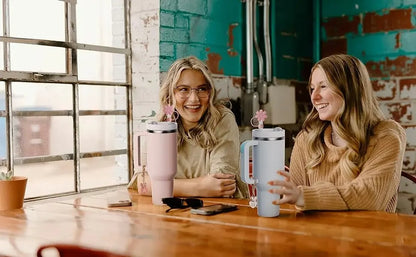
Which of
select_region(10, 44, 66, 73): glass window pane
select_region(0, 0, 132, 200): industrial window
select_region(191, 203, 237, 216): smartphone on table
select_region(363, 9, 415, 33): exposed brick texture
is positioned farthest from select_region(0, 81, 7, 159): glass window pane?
select_region(363, 9, 415, 33): exposed brick texture

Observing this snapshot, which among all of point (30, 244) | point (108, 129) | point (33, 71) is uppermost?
point (33, 71)

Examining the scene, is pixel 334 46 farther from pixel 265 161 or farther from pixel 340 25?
pixel 265 161

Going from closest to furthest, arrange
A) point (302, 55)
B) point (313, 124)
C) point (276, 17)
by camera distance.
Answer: point (313, 124) < point (276, 17) < point (302, 55)

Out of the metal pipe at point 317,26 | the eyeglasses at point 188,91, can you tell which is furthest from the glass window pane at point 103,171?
the metal pipe at point 317,26

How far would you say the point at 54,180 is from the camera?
7.73ft

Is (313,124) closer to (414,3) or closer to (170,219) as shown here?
(170,219)

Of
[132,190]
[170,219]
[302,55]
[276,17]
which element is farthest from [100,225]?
[302,55]

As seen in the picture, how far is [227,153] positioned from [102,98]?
2.44 ft

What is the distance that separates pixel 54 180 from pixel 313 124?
1.18 meters

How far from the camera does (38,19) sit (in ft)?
7.53

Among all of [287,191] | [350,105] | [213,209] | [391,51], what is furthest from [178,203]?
[391,51]

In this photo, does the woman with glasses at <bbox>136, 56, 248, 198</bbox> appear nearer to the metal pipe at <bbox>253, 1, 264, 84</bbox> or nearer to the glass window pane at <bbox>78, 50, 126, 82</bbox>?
the glass window pane at <bbox>78, 50, 126, 82</bbox>

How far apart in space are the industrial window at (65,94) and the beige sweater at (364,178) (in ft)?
3.39

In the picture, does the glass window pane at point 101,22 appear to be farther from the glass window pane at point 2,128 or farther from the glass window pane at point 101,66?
the glass window pane at point 2,128
